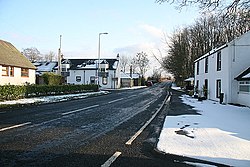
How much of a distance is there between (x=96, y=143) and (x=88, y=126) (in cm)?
300

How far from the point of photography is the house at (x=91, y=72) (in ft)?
223

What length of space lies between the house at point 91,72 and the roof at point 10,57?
27.6 m

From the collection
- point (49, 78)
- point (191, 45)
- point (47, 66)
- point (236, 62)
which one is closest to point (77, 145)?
point (236, 62)

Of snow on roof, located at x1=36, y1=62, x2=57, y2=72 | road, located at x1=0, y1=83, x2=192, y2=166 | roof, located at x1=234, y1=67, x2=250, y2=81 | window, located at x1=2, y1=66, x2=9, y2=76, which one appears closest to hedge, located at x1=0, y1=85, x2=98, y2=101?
window, located at x1=2, y1=66, x2=9, y2=76

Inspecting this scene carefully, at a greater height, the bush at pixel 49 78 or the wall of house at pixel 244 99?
the bush at pixel 49 78

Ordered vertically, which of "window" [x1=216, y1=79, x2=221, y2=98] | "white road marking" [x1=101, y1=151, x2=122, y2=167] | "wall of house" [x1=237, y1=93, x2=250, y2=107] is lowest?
"white road marking" [x1=101, y1=151, x2=122, y2=167]

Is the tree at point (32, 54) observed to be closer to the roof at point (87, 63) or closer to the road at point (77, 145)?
the roof at point (87, 63)

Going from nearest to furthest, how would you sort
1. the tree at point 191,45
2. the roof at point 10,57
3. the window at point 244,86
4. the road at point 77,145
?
the road at point 77,145
the window at point 244,86
the roof at point 10,57
the tree at point 191,45

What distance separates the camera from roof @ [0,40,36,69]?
3522 cm

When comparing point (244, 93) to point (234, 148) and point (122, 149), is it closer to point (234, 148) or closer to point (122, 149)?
point (234, 148)

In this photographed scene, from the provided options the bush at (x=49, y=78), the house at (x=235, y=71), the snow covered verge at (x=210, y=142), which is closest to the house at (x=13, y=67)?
the bush at (x=49, y=78)

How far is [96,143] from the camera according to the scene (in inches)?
304

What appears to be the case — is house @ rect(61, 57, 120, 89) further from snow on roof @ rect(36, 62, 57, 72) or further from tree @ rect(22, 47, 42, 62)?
tree @ rect(22, 47, 42, 62)

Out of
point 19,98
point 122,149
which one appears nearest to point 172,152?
point 122,149
